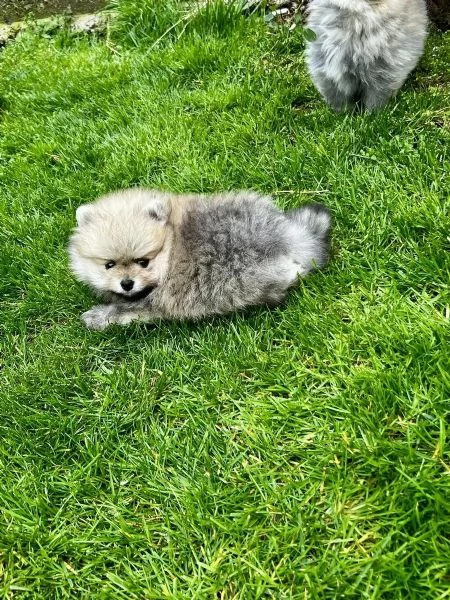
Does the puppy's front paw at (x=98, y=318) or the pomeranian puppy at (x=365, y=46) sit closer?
the puppy's front paw at (x=98, y=318)

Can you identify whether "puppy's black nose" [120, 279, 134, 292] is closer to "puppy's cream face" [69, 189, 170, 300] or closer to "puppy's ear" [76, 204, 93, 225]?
"puppy's cream face" [69, 189, 170, 300]

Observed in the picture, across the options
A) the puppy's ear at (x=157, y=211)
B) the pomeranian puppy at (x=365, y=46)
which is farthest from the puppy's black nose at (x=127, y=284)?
the pomeranian puppy at (x=365, y=46)

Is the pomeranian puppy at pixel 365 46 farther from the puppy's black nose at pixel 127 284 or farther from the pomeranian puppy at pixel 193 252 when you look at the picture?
the puppy's black nose at pixel 127 284

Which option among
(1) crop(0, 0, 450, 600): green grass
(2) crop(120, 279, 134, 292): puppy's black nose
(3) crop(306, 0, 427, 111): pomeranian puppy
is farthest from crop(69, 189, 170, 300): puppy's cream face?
(3) crop(306, 0, 427, 111): pomeranian puppy

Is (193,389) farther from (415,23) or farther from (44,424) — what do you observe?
(415,23)

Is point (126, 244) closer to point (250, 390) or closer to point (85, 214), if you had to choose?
point (85, 214)

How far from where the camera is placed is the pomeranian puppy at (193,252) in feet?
8.87

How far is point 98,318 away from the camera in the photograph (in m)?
2.94

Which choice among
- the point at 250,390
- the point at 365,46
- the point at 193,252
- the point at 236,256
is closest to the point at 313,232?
the point at 236,256

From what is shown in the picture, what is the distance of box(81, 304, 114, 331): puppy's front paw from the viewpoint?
2914mm

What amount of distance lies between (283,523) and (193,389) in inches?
29.0

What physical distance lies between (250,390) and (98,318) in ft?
3.06

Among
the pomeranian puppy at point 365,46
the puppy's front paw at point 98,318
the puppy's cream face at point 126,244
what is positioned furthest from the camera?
the pomeranian puppy at point 365,46

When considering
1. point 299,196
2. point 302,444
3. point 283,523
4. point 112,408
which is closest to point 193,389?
point 112,408
